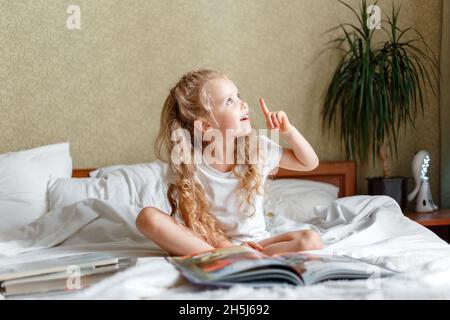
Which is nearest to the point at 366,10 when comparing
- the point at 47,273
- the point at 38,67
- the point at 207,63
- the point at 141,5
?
the point at 207,63

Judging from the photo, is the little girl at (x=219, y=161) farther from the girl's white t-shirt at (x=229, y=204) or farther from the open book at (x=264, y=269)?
the open book at (x=264, y=269)

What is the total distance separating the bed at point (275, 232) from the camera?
1105 millimetres

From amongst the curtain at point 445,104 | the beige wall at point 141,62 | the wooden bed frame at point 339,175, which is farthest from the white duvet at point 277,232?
the curtain at point 445,104

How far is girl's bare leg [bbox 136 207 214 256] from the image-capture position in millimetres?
1556

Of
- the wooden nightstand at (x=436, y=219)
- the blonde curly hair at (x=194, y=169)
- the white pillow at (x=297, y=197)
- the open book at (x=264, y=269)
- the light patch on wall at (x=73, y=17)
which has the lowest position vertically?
the wooden nightstand at (x=436, y=219)

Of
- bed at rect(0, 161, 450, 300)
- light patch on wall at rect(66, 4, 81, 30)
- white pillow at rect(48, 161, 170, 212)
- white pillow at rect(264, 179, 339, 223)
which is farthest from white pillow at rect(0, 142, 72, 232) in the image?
white pillow at rect(264, 179, 339, 223)

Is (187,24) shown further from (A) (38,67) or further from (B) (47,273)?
(B) (47,273)

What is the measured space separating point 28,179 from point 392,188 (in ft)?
5.66

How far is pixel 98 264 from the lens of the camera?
128 centimetres

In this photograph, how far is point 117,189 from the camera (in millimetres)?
2311

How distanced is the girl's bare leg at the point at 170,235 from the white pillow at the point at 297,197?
2.66 feet

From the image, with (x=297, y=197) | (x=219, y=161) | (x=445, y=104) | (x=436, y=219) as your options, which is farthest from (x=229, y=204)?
(x=445, y=104)

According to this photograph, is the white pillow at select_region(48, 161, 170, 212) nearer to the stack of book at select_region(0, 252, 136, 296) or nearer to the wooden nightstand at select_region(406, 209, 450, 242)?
the stack of book at select_region(0, 252, 136, 296)

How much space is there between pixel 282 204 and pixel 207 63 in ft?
2.97
